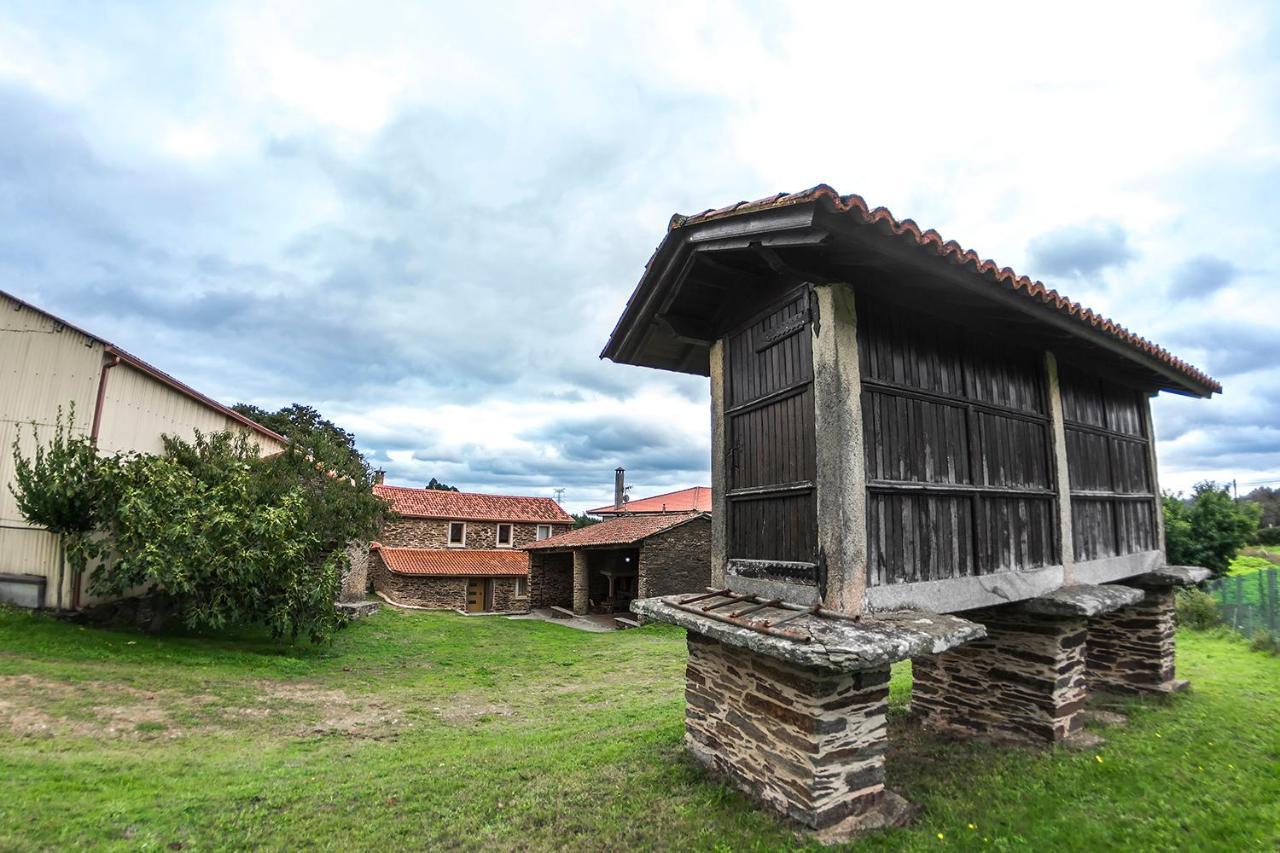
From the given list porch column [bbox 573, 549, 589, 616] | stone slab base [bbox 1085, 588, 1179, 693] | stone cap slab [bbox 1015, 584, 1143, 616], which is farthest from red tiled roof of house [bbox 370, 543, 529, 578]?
stone cap slab [bbox 1015, 584, 1143, 616]

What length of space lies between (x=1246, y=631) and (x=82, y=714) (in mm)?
20365

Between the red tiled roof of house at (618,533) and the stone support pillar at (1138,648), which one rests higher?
the red tiled roof of house at (618,533)

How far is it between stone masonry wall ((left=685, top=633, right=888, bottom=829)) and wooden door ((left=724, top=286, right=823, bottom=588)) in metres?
0.74

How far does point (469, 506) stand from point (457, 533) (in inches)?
66.2

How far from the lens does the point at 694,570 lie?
2134 cm

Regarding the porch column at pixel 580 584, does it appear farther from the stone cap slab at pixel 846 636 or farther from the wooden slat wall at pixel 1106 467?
the stone cap slab at pixel 846 636

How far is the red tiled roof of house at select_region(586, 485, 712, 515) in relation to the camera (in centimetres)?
4653

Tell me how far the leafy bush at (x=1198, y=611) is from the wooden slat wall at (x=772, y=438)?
14.4m

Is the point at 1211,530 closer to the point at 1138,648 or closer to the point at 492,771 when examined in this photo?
the point at 1138,648

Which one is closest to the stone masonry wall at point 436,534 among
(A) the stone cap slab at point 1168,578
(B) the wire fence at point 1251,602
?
(B) the wire fence at point 1251,602

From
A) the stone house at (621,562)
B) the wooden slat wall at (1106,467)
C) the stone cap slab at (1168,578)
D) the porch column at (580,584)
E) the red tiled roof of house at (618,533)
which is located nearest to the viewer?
the wooden slat wall at (1106,467)

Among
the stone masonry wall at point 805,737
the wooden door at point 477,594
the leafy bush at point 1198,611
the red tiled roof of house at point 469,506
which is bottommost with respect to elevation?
the wooden door at point 477,594

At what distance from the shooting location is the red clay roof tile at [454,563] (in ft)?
88.5

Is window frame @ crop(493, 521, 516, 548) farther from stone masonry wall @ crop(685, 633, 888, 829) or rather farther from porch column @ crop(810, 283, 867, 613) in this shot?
porch column @ crop(810, 283, 867, 613)
